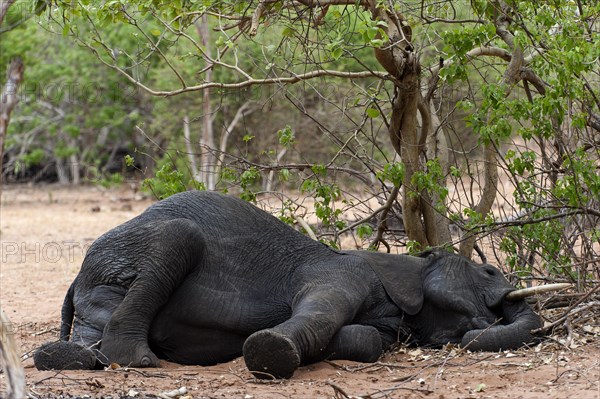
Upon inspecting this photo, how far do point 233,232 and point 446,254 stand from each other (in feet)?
4.61

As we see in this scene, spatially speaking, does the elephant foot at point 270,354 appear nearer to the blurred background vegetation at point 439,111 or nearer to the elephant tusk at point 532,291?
the elephant tusk at point 532,291

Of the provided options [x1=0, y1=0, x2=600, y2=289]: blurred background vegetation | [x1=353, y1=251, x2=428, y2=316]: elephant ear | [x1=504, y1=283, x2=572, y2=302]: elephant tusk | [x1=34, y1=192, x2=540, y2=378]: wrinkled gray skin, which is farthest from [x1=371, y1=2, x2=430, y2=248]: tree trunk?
[x1=504, y1=283, x2=572, y2=302]: elephant tusk

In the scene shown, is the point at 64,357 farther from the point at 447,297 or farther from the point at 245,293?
the point at 447,297

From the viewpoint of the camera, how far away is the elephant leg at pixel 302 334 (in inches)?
203

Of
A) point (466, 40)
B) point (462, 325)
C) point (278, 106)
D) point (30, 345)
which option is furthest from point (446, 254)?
point (278, 106)

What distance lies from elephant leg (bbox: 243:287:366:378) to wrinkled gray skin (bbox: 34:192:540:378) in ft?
0.05

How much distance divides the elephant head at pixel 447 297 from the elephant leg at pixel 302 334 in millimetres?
343

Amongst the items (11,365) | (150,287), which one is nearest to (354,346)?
(150,287)

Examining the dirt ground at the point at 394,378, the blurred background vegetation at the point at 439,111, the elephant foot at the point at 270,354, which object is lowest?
the dirt ground at the point at 394,378

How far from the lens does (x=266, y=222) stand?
6.51 m

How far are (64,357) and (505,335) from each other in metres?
2.54

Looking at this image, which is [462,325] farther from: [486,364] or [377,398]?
[377,398]

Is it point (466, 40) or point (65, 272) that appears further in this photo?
point (65, 272)

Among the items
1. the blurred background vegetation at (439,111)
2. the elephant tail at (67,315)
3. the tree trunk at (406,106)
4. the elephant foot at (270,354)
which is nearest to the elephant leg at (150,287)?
the elephant tail at (67,315)
